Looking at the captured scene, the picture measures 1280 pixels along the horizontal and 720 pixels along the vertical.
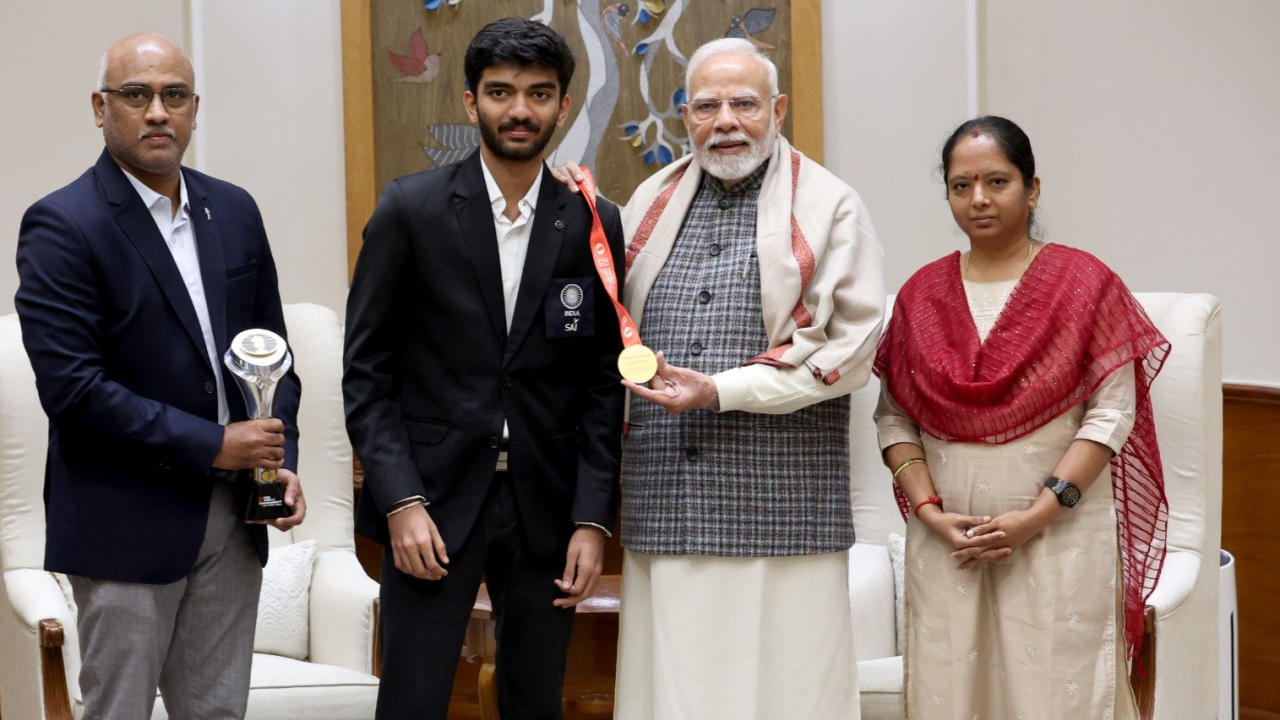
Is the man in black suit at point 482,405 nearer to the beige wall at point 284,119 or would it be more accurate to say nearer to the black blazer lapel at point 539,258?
the black blazer lapel at point 539,258

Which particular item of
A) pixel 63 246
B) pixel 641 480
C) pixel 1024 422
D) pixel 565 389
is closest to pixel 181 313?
pixel 63 246

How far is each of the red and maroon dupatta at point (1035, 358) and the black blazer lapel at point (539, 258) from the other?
0.76 metres

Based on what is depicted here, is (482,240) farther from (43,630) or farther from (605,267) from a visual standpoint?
(43,630)

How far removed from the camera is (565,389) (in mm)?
2473

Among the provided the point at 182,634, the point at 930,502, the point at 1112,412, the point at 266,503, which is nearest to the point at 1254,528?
the point at 1112,412

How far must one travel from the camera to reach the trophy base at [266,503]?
2.34 meters

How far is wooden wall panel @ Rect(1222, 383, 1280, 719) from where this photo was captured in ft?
12.3

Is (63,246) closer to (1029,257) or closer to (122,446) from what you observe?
(122,446)

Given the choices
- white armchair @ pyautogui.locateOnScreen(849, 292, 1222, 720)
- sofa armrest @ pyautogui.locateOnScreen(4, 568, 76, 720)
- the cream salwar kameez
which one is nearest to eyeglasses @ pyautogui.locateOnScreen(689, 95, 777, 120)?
the cream salwar kameez

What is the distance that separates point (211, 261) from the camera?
94.5 inches

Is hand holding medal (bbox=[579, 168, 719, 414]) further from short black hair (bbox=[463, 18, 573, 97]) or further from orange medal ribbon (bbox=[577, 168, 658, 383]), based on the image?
short black hair (bbox=[463, 18, 573, 97])

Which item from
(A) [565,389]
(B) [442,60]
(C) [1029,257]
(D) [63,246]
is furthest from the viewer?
(B) [442,60]

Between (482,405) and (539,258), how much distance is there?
29 cm

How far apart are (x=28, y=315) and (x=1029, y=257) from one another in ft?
6.07
